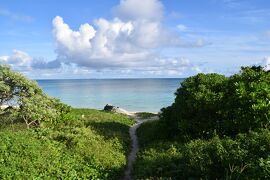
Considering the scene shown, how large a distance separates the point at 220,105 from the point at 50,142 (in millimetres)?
10816

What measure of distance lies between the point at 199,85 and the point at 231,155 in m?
10.5

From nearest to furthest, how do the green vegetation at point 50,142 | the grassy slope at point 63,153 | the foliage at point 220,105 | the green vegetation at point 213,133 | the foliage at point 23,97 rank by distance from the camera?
the green vegetation at point 213,133 → the grassy slope at point 63,153 → the green vegetation at point 50,142 → the foliage at point 220,105 → the foliage at point 23,97

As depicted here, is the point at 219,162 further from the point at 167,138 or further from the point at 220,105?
the point at 167,138

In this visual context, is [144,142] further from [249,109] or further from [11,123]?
[11,123]

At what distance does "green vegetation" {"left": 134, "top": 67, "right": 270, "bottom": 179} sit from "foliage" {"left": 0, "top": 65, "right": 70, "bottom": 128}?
7935 mm

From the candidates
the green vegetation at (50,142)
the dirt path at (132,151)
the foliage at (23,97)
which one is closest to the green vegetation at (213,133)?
the dirt path at (132,151)

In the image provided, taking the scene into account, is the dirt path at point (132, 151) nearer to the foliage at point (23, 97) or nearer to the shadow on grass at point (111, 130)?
the shadow on grass at point (111, 130)

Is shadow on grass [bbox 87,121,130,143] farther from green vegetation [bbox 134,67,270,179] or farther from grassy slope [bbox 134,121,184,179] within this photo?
green vegetation [bbox 134,67,270,179]

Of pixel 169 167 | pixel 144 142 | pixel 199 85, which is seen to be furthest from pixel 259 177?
pixel 144 142

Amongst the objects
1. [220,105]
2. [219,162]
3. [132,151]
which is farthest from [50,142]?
[219,162]

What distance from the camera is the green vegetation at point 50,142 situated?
768 inches

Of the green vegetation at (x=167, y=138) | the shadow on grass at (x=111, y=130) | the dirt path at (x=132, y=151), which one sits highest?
the green vegetation at (x=167, y=138)

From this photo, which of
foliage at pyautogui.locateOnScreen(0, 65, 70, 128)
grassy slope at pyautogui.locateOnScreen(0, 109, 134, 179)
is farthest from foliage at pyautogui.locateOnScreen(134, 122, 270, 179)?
foliage at pyautogui.locateOnScreen(0, 65, 70, 128)

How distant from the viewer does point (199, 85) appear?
86.3 feet
